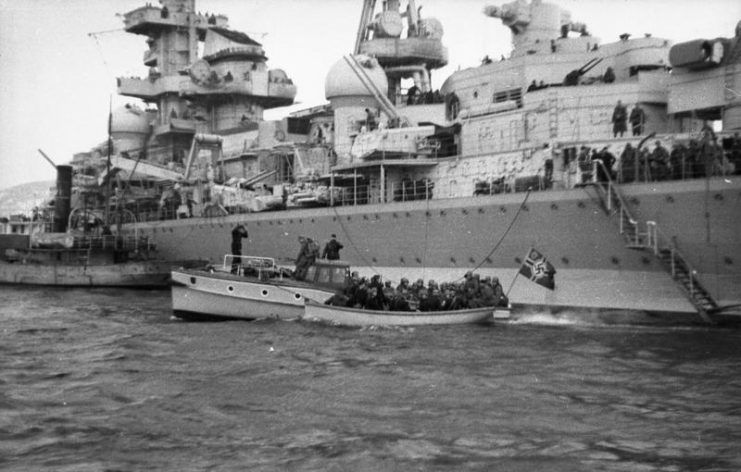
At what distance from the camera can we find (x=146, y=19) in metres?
49.8

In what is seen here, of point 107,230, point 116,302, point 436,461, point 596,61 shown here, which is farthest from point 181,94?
point 436,461

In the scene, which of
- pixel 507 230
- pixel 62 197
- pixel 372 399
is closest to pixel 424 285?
pixel 507 230

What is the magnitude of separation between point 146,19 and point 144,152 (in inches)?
323

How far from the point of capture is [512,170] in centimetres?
2605

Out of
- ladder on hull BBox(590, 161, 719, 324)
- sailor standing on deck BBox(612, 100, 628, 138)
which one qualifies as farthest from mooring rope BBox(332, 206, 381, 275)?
ladder on hull BBox(590, 161, 719, 324)

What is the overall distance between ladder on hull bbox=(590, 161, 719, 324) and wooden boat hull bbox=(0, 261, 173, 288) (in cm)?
2127

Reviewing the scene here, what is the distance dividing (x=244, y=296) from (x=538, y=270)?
26.9ft

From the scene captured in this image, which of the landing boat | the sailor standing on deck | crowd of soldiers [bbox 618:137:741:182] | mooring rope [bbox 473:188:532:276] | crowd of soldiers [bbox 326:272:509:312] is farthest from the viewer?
the landing boat

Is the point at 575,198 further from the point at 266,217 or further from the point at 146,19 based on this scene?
the point at 146,19

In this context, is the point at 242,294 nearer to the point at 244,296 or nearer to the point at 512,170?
the point at 244,296

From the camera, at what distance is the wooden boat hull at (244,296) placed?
882 inches

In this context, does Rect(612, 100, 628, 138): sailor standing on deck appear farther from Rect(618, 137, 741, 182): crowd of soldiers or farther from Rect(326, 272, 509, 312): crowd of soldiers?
Rect(326, 272, 509, 312): crowd of soldiers

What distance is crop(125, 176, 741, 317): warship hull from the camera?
20203 mm

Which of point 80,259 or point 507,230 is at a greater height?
point 507,230
